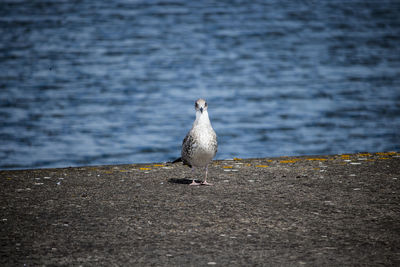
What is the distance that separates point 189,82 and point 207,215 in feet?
71.5

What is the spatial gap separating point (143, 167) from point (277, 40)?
36221mm

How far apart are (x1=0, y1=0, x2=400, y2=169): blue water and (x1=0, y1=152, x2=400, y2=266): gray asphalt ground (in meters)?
7.43

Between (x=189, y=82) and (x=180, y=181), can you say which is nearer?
(x=180, y=181)

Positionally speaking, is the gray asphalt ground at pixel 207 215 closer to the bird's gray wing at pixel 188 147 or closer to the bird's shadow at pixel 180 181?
the bird's shadow at pixel 180 181

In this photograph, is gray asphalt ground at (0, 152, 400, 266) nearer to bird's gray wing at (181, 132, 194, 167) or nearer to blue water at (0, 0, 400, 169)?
bird's gray wing at (181, 132, 194, 167)

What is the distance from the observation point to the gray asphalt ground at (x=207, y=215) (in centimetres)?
504

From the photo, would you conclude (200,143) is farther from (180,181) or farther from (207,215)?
(207,215)

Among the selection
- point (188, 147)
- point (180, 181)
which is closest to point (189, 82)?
point (180, 181)

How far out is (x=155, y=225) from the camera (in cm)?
582

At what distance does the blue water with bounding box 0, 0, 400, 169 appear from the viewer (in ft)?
57.3

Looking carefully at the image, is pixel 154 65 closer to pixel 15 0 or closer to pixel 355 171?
pixel 355 171

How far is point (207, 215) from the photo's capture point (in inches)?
241

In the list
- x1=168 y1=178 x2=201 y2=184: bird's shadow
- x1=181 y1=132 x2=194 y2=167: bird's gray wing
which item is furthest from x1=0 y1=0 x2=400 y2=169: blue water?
x1=181 y1=132 x2=194 y2=167: bird's gray wing

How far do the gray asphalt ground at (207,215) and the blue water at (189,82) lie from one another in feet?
24.4
